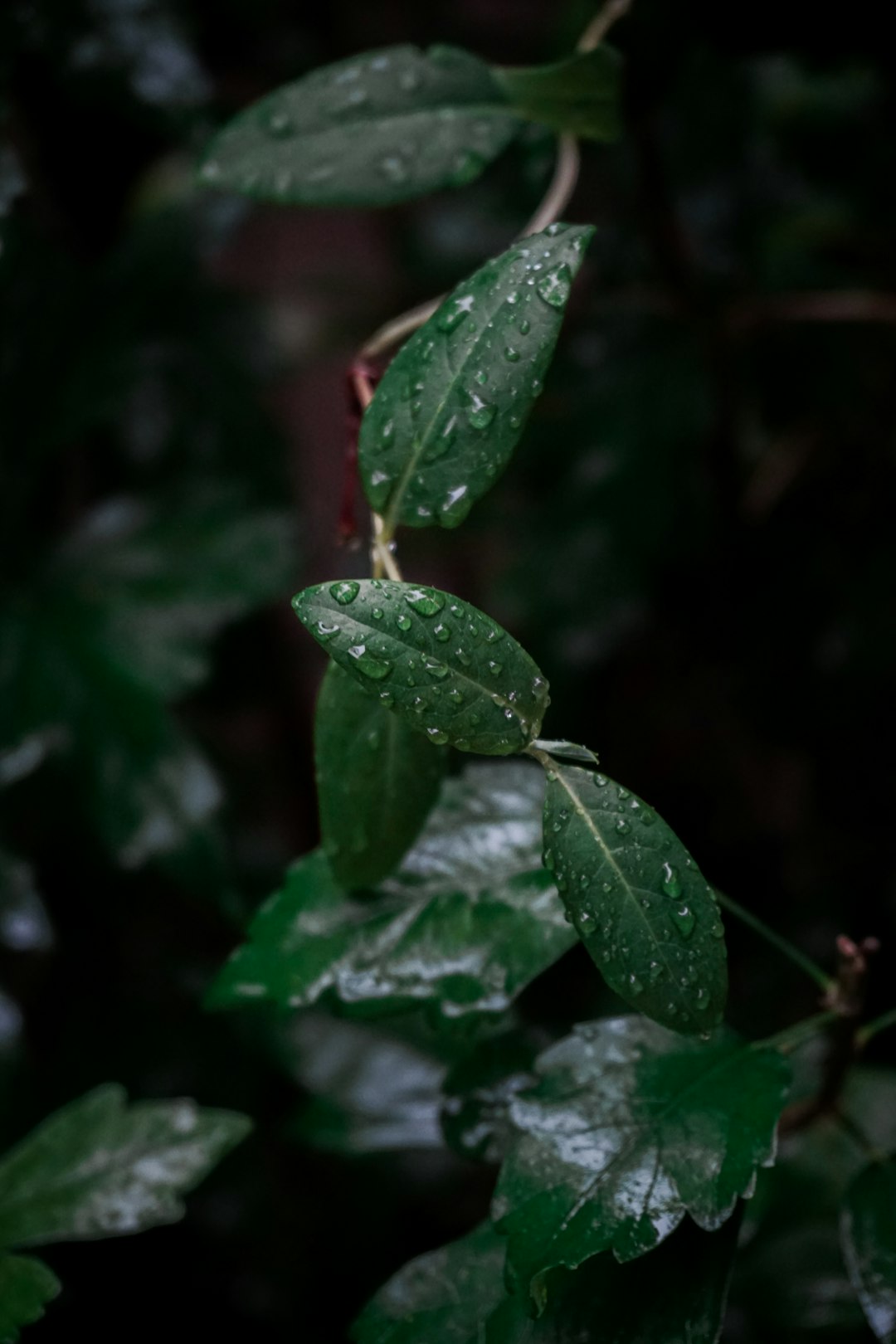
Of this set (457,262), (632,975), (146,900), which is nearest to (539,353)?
(632,975)

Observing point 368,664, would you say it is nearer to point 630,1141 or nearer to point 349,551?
point 630,1141

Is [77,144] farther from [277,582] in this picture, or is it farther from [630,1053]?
[630,1053]

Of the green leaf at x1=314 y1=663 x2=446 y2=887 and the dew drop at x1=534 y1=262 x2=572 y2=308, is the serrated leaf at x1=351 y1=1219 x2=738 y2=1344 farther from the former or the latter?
the dew drop at x1=534 y1=262 x2=572 y2=308

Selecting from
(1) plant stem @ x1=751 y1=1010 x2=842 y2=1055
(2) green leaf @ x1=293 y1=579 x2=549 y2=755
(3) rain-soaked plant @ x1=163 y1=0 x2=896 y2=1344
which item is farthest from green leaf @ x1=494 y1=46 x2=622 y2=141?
(1) plant stem @ x1=751 y1=1010 x2=842 y2=1055

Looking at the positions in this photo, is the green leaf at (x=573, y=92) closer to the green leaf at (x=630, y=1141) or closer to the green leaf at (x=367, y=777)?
the green leaf at (x=367, y=777)

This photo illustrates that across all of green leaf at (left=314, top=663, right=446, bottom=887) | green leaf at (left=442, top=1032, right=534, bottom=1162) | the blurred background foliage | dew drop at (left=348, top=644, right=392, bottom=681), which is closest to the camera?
dew drop at (left=348, top=644, right=392, bottom=681)

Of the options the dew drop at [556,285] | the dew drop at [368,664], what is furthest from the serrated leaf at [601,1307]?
the dew drop at [556,285]

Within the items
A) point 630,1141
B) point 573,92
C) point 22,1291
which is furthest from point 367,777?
point 573,92
